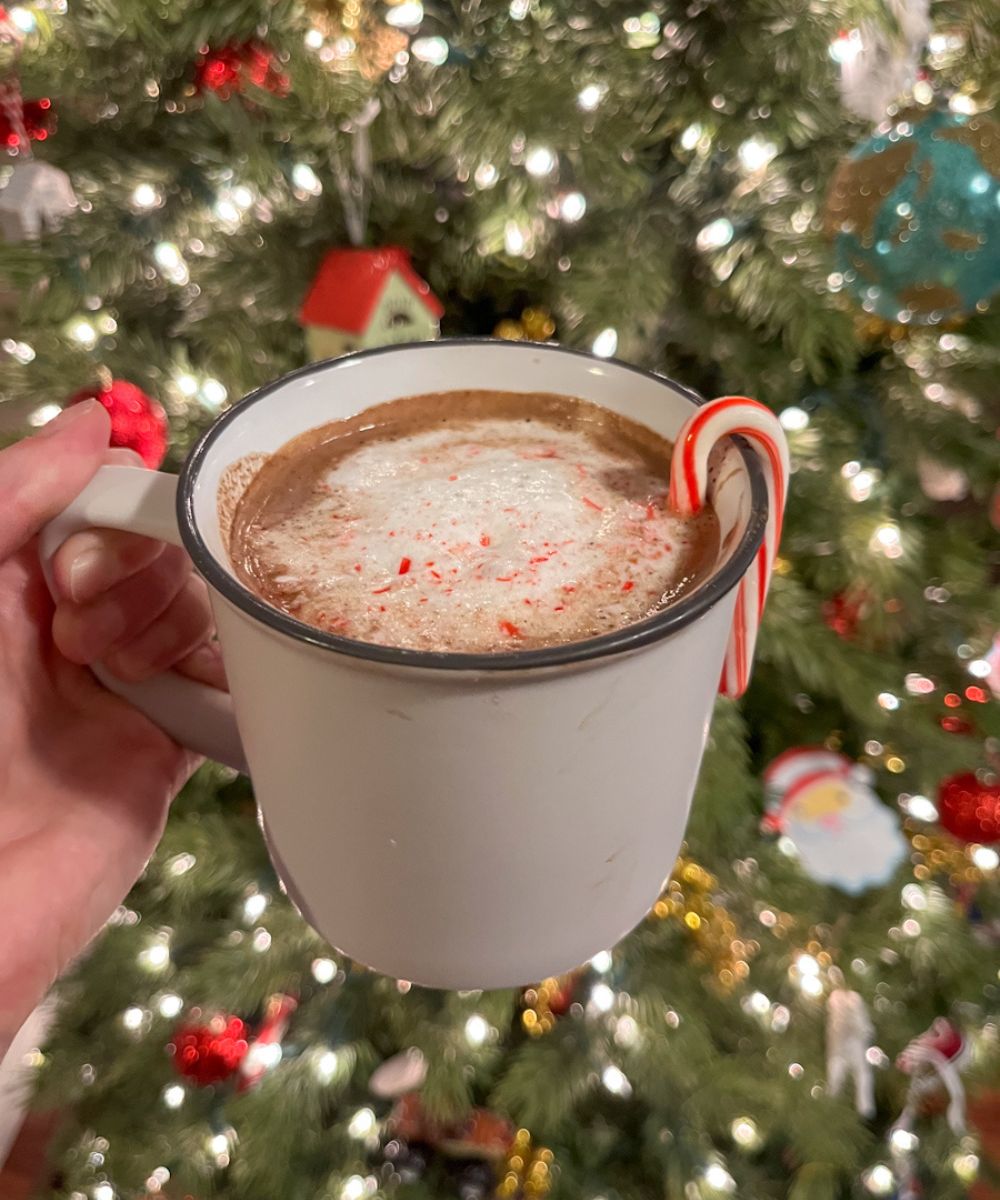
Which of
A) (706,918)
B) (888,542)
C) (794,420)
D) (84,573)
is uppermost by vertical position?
(84,573)

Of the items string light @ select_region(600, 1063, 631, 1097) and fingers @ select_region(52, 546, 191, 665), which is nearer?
fingers @ select_region(52, 546, 191, 665)

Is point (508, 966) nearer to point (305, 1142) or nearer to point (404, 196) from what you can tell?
point (404, 196)

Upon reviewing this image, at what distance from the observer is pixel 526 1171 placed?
131 cm

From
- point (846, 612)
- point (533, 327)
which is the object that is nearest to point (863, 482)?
point (846, 612)

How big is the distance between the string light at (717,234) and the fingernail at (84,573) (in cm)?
72

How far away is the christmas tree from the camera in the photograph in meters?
0.89

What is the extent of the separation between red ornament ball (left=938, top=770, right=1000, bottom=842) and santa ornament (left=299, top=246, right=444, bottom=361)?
876mm

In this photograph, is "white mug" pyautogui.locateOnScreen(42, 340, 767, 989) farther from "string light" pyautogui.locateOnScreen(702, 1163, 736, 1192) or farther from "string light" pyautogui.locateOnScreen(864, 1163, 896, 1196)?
"string light" pyautogui.locateOnScreen(864, 1163, 896, 1196)

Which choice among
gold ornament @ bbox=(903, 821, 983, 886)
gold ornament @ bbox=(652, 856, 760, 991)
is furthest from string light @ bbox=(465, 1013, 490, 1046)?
gold ornament @ bbox=(903, 821, 983, 886)

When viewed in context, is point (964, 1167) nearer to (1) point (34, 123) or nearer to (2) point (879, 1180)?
(2) point (879, 1180)

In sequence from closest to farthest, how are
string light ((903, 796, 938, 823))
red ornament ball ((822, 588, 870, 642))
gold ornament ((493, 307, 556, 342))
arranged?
gold ornament ((493, 307, 556, 342))
red ornament ball ((822, 588, 870, 642))
string light ((903, 796, 938, 823))

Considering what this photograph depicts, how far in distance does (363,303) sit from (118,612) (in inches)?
15.6

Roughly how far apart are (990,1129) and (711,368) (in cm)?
140

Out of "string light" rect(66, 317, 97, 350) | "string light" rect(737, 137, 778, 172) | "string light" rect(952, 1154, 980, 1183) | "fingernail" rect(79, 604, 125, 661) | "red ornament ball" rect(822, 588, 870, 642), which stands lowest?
"string light" rect(952, 1154, 980, 1183)
